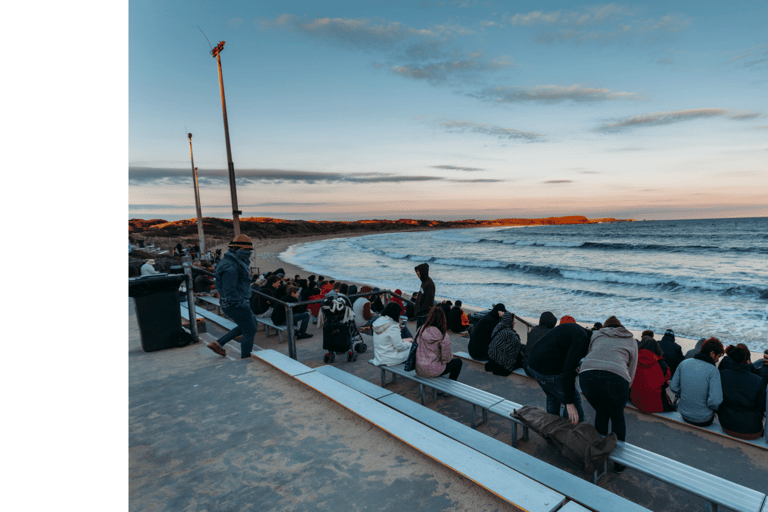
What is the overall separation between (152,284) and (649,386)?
6.37 metres

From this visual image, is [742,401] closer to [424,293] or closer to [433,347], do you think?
[433,347]

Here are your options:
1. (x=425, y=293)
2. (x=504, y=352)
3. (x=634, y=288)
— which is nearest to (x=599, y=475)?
(x=504, y=352)

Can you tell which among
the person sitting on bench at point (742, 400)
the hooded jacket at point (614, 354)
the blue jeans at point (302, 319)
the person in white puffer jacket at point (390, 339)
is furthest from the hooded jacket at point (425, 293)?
the person sitting on bench at point (742, 400)

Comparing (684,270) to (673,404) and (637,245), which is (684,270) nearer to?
(637,245)

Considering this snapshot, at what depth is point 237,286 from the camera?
5.15 m

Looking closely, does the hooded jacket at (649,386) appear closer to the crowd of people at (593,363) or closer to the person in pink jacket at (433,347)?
the crowd of people at (593,363)

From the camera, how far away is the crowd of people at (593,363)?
11.3ft

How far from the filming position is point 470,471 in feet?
8.61

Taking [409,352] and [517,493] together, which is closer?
[517,493]

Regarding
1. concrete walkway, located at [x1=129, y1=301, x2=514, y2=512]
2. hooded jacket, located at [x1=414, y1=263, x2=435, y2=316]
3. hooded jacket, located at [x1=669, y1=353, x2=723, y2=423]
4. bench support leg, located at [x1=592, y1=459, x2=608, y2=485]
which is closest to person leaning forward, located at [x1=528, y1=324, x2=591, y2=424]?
bench support leg, located at [x1=592, y1=459, x2=608, y2=485]

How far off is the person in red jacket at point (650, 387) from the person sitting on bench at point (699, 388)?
0.16m

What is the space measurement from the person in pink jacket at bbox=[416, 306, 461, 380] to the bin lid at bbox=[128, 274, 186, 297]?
3.56m
